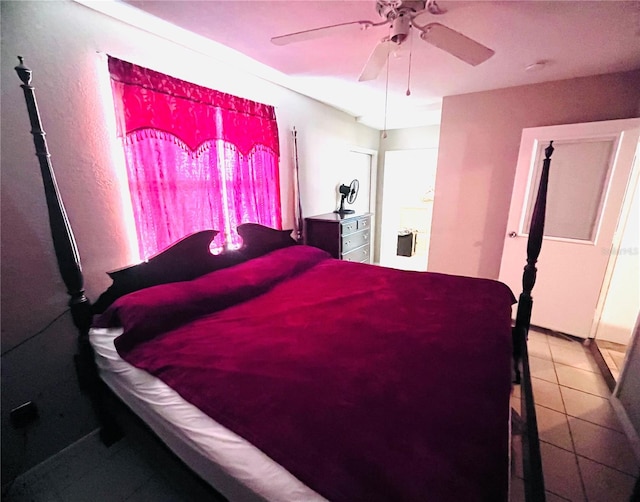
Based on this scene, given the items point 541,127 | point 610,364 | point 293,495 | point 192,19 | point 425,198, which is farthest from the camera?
point 425,198

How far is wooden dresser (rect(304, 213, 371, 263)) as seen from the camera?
303 centimetres

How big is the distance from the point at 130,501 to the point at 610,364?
11.2 feet

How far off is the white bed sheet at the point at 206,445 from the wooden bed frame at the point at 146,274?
32 centimetres

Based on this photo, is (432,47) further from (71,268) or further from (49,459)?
(49,459)

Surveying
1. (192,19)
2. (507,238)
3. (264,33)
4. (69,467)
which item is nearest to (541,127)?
(507,238)

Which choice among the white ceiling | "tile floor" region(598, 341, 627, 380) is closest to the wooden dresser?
the white ceiling

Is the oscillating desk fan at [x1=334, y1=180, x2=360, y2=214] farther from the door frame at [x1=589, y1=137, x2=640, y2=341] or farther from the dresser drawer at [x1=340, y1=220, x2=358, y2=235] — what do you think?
the door frame at [x1=589, y1=137, x2=640, y2=341]

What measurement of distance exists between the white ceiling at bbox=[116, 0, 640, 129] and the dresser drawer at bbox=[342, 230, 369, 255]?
58.4 inches

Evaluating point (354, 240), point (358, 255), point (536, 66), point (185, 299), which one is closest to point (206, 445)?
point (185, 299)

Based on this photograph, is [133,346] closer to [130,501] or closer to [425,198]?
[130,501]

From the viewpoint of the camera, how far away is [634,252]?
240 cm

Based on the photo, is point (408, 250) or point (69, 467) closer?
point (69, 467)

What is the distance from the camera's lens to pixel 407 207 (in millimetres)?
6039

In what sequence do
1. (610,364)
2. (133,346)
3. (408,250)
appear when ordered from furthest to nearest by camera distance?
(408,250)
(610,364)
(133,346)
